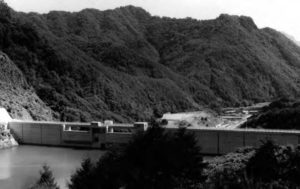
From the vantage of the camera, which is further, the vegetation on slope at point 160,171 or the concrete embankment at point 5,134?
the concrete embankment at point 5,134

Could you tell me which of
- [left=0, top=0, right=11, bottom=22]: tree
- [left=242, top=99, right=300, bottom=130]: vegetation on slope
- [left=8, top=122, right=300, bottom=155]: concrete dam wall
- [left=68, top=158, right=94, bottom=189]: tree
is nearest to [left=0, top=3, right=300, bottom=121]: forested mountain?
[left=0, top=0, right=11, bottom=22]: tree

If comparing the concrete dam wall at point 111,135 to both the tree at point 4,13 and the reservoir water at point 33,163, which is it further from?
the tree at point 4,13

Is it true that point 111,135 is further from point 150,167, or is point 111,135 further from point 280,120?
point 150,167

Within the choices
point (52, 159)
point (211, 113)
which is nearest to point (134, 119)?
point (211, 113)

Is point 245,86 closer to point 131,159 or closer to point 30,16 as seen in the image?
point 30,16

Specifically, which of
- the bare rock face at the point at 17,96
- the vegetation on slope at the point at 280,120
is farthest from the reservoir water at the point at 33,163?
the vegetation on slope at the point at 280,120

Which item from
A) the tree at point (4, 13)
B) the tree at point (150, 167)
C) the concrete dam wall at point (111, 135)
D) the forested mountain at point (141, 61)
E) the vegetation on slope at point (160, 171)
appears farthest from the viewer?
the tree at point (4, 13)

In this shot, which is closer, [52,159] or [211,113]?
[52,159]

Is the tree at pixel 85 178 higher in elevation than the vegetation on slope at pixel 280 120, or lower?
lower
